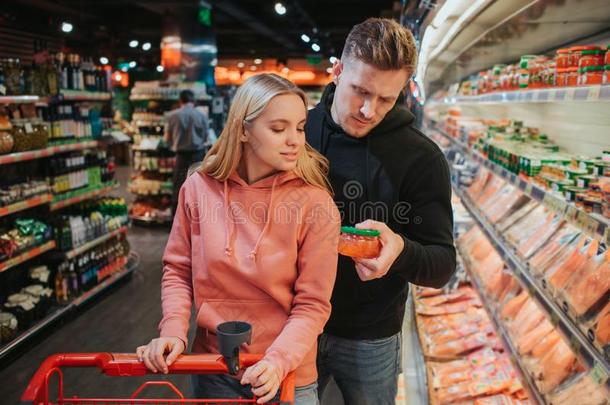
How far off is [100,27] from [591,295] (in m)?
16.2

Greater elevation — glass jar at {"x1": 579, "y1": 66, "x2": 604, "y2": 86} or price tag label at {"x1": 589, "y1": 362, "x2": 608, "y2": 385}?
glass jar at {"x1": 579, "y1": 66, "x2": 604, "y2": 86}

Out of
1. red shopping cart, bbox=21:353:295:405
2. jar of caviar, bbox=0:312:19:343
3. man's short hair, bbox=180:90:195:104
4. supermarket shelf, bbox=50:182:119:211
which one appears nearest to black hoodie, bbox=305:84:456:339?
red shopping cart, bbox=21:353:295:405

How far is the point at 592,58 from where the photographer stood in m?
1.97

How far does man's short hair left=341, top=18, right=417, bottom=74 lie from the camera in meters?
1.52

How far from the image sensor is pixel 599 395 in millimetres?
1955

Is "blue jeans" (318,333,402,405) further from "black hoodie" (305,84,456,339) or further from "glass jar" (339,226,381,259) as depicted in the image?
"glass jar" (339,226,381,259)

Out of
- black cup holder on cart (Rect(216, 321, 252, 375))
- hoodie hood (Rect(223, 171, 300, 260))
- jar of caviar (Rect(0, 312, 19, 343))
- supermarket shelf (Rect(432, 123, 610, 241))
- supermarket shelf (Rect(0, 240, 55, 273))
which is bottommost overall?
jar of caviar (Rect(0, 312, 19, 343))

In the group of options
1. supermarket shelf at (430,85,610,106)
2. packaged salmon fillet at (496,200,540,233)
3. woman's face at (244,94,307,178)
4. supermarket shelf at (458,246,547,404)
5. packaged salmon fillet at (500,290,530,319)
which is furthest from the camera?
packaged salmon fillet at (496,200,540,233)

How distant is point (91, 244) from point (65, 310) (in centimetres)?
64

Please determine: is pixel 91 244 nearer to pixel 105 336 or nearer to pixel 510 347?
pixel 105 336

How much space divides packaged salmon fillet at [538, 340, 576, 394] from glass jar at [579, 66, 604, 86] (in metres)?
1.02

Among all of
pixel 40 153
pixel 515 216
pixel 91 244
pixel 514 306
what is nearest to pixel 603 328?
pixel 514 306

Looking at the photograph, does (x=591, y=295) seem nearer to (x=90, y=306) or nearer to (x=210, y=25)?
(x=90, y=306)

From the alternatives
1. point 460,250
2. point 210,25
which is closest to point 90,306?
point 460,250
